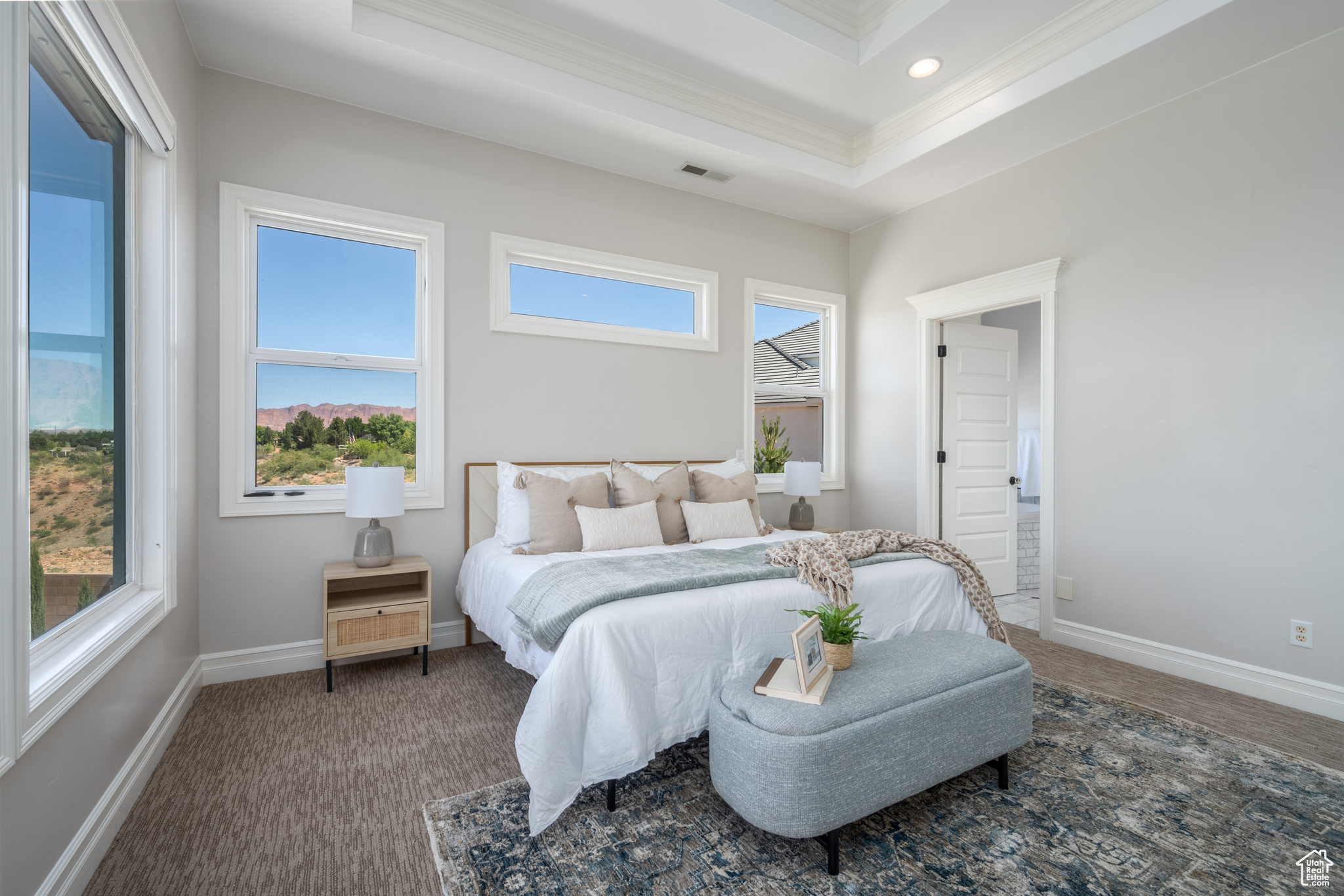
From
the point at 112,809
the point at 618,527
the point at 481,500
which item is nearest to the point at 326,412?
the point at 481,500

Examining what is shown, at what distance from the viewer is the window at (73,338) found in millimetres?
1543

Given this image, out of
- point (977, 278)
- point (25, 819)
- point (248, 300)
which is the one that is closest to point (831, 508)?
point (977, 278)

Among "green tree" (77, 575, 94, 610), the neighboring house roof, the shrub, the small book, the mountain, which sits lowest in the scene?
the small book

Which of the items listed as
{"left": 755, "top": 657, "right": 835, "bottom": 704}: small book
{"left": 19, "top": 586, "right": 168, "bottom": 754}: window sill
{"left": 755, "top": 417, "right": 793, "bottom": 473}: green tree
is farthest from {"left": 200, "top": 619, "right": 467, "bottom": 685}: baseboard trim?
{"left": 755, "top": 417, "right": 793, "bottom": 473}: green tree

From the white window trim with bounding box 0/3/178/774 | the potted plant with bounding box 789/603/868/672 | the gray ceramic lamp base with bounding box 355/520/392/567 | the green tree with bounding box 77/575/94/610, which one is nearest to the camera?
the white window trim with bounding box 0/3/178/774

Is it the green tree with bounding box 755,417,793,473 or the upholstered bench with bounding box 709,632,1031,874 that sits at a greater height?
the green tree with bounding box 755,417,793,473

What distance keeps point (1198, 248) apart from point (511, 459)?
3.89 m

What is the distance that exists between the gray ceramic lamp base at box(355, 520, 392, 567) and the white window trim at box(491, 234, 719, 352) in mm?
1344

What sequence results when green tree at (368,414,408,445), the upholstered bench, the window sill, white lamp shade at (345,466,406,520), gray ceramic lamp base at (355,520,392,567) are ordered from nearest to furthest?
the window sill, the upholstered bench, white lamp shade at (345,466,406,520), gray ceramic lamp base at (355,520,392,567), green tree at (368,414,408,445)

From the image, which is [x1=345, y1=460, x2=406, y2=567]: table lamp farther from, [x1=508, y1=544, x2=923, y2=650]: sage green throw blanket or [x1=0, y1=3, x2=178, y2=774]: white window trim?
[x1=508, y1=544, x2=923, y2=650]: sage green throw blanket

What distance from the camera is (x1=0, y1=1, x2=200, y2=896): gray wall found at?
1.34m

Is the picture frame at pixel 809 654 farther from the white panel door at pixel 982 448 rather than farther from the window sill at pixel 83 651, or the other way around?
the white panel door at pixel 982 448

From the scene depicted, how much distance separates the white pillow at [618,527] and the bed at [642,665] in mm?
675

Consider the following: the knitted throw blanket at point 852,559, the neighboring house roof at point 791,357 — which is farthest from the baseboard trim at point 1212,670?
the neighboring house roof at point 791,357
